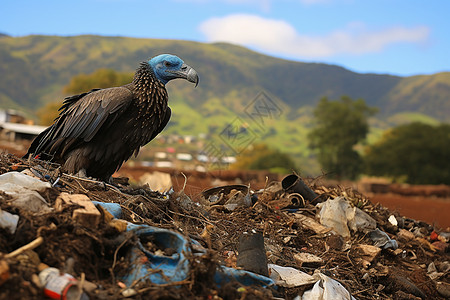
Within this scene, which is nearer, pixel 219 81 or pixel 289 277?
pixel 289 277

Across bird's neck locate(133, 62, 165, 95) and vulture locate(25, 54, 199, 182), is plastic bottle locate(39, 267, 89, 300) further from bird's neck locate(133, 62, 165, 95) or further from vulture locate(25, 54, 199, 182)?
bird's neck locate(133, 62, 165, 95)

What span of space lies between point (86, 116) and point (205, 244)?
88.8 inches

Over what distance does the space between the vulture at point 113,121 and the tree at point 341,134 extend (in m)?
42.2

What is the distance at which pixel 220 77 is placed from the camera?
572ft

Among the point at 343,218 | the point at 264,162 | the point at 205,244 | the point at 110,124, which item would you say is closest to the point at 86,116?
the point at 110,124

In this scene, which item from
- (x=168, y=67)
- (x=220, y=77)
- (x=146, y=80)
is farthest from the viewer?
(x=220, y=77)

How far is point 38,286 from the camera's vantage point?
274 centimetres

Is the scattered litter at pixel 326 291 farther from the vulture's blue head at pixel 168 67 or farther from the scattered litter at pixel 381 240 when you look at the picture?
the vulture's blue head at pixel 168 67

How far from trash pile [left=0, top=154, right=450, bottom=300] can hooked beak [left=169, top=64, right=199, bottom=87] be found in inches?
51.3

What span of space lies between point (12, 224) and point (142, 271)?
0.86m

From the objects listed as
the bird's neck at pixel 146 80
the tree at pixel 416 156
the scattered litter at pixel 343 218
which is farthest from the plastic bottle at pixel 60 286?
the tree at pixel 416 156

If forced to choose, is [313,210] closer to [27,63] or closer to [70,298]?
[70,298]

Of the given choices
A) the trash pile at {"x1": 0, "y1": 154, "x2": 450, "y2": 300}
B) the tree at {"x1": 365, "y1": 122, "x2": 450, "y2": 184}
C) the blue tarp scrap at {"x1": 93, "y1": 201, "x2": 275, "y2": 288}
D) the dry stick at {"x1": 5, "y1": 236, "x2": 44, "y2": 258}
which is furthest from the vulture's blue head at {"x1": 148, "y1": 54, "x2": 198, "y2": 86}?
the tree at {"x1": 365, "y1": 122, "x2": 450, "y2": 184}

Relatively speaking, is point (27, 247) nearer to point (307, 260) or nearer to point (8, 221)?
Answer: point (8, 221)
